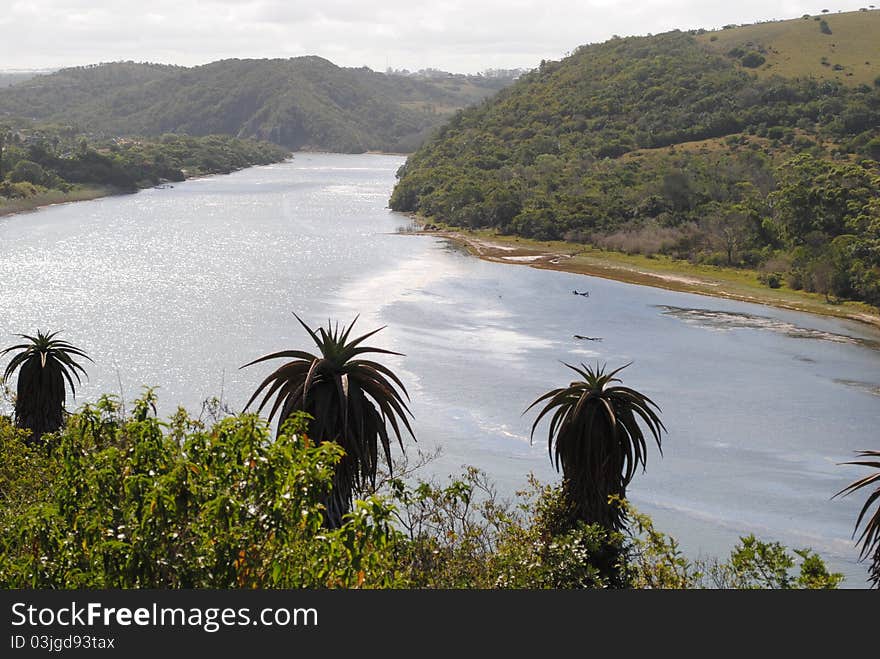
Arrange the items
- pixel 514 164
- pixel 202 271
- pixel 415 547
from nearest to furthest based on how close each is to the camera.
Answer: pixel 415 547 → pixel 202 271 → pixel 514 164

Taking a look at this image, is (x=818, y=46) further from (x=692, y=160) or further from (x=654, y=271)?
(x=654, y=271)

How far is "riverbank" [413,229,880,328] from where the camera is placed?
263 feet

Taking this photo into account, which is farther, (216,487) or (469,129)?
(469,129)

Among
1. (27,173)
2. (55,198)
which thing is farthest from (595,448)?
(27,173)

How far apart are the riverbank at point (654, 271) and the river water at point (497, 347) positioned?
330 cm

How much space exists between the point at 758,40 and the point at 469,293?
425ft

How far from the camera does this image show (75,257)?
9856 cm

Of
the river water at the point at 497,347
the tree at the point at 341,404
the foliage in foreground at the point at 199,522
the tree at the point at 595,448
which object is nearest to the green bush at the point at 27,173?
the river water at the point at 497,347

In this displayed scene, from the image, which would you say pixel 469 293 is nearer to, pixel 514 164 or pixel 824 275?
pixel 824 275

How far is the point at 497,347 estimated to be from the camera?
64.2 metres

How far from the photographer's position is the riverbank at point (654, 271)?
8025 cm

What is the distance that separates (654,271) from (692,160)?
139 feet

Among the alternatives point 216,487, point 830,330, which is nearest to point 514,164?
point 830,330

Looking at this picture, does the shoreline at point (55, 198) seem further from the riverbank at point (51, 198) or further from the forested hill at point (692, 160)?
the forested hill at point (692, 160)
